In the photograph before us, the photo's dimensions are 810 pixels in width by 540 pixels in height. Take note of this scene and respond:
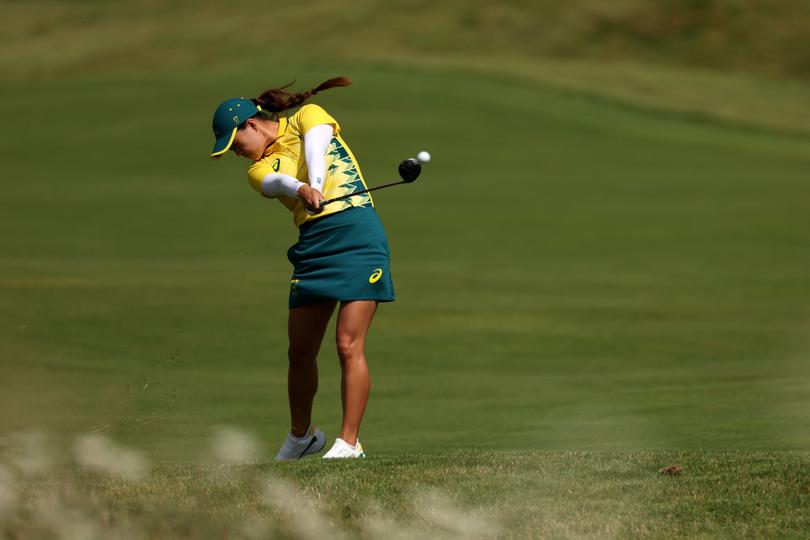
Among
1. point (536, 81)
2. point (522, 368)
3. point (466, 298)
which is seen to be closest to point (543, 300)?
point (466, 298)

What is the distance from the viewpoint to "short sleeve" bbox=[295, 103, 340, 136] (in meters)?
7.53

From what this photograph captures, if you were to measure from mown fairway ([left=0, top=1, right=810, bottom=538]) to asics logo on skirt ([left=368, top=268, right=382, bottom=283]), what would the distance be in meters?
0.96

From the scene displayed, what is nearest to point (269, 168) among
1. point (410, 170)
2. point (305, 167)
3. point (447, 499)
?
point (305, 167)

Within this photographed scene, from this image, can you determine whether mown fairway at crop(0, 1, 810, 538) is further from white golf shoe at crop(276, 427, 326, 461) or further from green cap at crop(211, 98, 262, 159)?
green cap at crop(211, 98, 262, 159)

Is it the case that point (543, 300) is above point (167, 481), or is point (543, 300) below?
below

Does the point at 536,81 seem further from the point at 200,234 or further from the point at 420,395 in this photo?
the point at 420,395

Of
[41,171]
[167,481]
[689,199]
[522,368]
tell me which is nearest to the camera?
[167,481]

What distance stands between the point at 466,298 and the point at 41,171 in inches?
589

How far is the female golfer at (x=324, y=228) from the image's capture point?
751 centimetres

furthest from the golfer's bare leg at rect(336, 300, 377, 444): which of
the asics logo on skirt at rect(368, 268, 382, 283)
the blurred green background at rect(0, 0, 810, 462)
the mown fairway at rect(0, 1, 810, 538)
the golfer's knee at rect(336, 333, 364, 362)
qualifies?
the blurred green background at rect(0, 0, 810, 462)

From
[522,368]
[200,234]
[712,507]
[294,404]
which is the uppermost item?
[712,507]

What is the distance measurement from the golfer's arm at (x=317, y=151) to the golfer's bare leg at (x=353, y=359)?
2.13 feet

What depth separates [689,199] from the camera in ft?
89.9

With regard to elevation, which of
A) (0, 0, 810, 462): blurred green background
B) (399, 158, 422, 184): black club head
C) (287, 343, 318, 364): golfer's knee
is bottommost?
(0, 0, 810, 462): blurred green background
